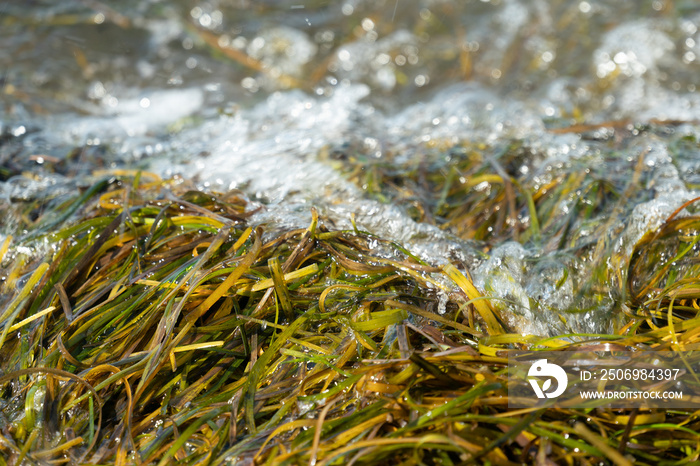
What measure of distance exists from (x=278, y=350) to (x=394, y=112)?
9.44 ft

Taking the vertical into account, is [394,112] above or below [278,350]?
below

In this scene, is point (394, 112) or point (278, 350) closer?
point (278, 350)

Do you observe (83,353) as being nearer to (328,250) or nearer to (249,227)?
(249,227)

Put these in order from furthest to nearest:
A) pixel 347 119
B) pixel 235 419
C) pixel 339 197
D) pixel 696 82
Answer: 1. pixel 696 82
2. pixel 347 119
3. pixel 339 197
4. pixel 235 419

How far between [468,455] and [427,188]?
1.61 meters

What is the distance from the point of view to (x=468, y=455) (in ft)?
4.54

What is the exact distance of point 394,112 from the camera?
414 cm

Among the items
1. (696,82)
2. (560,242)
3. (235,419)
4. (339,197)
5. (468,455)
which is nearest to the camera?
(468,455)

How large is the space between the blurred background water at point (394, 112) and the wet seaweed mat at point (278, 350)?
219 mm

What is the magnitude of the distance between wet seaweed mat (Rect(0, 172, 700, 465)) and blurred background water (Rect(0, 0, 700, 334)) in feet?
0.72

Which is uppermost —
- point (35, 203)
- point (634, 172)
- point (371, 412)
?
point (634, 172)

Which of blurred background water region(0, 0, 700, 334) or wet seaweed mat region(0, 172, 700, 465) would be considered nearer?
wet seaweed mat region(0, 172, 700, 465)

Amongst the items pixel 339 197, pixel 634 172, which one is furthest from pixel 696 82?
pixel 339 197

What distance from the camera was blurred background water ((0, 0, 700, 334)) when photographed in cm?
→ 225
